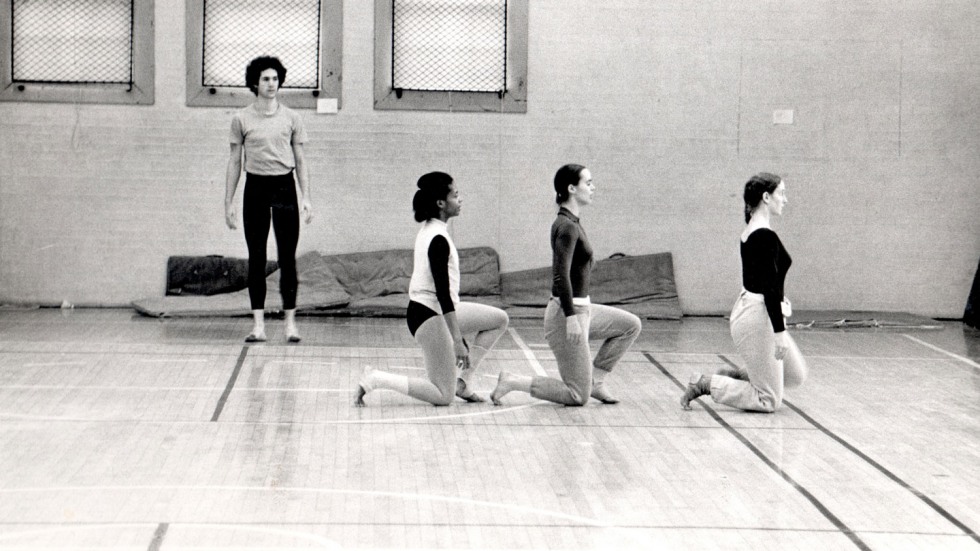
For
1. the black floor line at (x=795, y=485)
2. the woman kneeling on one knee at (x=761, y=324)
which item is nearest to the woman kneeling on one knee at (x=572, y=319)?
the woman kneeling on one knee at (x=761, y=324)

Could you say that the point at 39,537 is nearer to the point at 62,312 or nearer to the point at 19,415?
the point at 19,415

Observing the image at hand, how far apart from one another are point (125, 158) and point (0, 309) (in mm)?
1482

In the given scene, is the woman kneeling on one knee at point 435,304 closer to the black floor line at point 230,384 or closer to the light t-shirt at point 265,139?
the black floor line at point 230,384

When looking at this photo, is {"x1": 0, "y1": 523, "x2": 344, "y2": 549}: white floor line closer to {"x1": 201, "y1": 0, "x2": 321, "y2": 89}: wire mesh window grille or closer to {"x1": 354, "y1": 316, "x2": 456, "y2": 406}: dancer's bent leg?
{"x1": 354, "y1": 316, "x2": 456, "y2": 406}: dancer's bent leg

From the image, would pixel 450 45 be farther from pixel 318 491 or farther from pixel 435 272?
pixel 318 491

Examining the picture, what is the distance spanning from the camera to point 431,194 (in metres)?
6.15

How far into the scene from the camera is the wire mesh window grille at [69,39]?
9.95 m

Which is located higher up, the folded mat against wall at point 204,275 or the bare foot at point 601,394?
the folded mat against wall at point 204,275

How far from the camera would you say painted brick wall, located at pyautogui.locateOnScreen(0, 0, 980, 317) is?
33.2ft

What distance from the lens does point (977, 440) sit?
5.94 meters

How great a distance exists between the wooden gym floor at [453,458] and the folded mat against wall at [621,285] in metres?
2.05

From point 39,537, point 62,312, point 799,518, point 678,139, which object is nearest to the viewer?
point 39,537

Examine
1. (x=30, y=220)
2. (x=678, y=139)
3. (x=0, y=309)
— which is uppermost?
(x=678, y=139)

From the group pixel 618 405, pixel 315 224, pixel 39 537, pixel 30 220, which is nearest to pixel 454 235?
pixel 315 224
